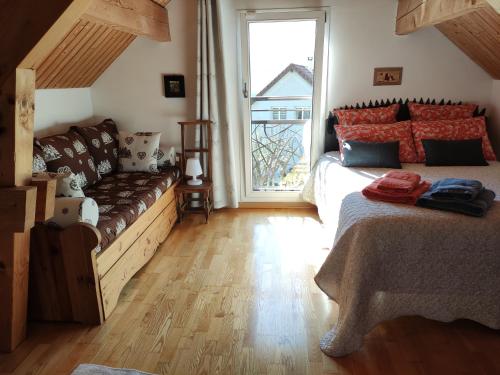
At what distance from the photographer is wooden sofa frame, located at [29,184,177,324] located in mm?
1887

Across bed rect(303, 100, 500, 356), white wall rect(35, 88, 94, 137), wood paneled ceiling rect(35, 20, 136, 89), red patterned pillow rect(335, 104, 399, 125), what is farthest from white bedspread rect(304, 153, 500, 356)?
white wall rect(35, 88, 94, 137)

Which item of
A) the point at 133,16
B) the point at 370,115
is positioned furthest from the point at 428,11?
the point at 133,16

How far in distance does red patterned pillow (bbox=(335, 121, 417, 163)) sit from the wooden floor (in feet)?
4.01

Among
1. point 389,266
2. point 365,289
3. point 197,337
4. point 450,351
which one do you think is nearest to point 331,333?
point 365,289

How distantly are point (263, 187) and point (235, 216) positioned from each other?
496mm

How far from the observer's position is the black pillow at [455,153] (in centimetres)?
296

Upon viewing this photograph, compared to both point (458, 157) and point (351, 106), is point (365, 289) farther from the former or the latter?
point (351, 106)

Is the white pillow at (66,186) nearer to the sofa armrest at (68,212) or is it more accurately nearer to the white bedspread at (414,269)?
the sofa armrest at (68,212)

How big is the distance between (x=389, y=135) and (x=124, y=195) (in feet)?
7.41

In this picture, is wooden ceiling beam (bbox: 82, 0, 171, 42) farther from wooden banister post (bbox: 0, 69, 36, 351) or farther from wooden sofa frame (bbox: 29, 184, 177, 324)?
wooden sofa frame (bbox: 29, 184, 177, 324)

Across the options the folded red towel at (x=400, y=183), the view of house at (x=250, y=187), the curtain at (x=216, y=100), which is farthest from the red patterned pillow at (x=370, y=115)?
the folded red towel at (x=400, y=183)

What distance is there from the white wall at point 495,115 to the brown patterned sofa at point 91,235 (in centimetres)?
302

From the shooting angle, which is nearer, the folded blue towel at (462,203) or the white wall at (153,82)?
the folded blue towel at (462,203)

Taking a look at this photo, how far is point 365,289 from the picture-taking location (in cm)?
174
